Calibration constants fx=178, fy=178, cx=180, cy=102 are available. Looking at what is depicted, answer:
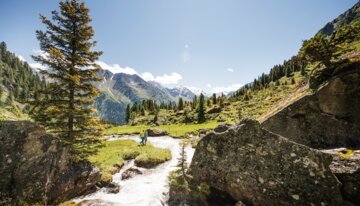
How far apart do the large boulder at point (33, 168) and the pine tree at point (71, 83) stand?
Result: 5.40 feet

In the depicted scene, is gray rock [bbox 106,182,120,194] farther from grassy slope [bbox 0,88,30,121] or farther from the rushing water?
grassy slope [bbox 0,88,30,121]

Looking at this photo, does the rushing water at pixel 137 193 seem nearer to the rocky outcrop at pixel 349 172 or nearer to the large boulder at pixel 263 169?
the large boulder at pixel 263 169

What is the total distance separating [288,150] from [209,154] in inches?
162

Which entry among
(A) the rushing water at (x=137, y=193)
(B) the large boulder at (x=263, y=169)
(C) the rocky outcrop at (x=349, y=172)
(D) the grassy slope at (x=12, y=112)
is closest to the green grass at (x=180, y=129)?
(A) the rushing water at (x=137, y=193)

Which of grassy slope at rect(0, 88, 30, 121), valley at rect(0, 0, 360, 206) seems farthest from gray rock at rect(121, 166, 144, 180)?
grassy slope at rect(0, 88, 30, 121)

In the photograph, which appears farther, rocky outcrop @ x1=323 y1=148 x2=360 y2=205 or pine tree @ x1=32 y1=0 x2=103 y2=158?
pine tree @ x1=32 y1=0 x2=103 y2=158

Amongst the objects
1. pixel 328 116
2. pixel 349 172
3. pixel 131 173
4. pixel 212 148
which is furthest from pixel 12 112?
pixel 328 116

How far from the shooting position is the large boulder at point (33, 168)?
9914 millimetres

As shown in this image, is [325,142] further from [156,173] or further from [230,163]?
[156,173]

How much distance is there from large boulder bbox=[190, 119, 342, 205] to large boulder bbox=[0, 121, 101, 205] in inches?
343

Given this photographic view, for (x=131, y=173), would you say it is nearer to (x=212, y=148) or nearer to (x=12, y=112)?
(x=212, y=148)

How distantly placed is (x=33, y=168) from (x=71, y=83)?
6658 mm

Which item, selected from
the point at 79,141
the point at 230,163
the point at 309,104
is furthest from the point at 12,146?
the point at 309,104

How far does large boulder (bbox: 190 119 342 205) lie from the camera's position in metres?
7.46
